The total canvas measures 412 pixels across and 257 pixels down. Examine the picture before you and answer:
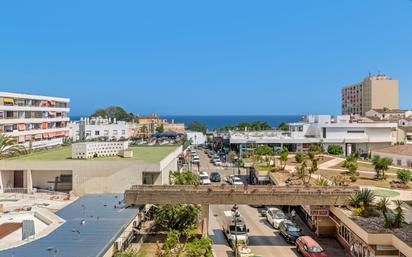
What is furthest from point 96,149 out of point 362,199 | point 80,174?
point 362,199

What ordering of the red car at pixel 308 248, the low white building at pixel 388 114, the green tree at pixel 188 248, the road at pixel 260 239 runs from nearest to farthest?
the green tree at pixel 188 248 → the red car at pixel 308 248 → the road at pixel 260 239 → the low white building at pixel 388 114

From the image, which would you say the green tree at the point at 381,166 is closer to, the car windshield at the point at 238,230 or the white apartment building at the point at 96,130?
the car windshield at the point at 238,230

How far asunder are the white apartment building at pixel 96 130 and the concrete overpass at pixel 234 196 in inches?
2749

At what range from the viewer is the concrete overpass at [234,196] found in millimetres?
29938

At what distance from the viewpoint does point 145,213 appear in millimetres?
33469

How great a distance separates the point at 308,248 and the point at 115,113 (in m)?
160

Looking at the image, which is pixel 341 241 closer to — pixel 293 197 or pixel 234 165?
pixel 293 197

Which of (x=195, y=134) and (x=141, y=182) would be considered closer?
(x=141, y=182)

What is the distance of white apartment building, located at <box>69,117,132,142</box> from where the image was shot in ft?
326

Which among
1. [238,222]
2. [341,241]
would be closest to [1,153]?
[238,222]

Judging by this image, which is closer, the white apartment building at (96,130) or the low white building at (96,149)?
the low white building at (96,149)

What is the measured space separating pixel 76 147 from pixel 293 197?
2338cm

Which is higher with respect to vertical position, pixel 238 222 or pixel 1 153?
pixel 1 153

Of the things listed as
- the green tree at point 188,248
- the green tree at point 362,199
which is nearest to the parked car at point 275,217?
the green tree at point 362,199
